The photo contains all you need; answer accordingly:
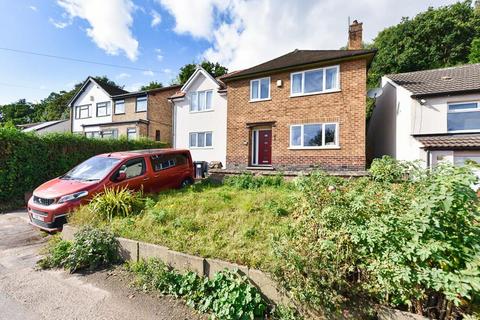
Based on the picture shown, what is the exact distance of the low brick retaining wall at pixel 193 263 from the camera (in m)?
3.10

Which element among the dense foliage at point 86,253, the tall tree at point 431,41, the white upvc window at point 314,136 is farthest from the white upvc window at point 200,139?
the tall tree at point 431,41

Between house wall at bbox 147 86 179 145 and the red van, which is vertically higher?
house wall at bbox 147 86 179 145

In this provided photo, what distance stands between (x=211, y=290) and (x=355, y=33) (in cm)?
1645

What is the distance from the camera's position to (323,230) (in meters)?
3.07

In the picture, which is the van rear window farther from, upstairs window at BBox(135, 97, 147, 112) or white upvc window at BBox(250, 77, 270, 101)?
upstairs window at BBox(135, 97, 147, 112)

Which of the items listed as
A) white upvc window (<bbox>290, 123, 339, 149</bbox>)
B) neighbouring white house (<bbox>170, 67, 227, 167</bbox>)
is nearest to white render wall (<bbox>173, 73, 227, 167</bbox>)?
neighbouring white house (<bbox>170, 67, 227, 167</bbox>)

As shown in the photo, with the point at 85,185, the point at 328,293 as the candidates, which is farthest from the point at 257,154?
the point at 328,293

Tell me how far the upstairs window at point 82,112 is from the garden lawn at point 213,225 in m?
26.5

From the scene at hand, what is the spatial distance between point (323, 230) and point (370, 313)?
946 millimetres

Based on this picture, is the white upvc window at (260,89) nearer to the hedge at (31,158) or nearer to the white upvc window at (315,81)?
the white upvc window at (315,81)

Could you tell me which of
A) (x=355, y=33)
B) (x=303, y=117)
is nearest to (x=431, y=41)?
(x=355, y=33)

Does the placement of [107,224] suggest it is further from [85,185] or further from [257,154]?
[257,154]

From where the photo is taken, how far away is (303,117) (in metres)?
12.4

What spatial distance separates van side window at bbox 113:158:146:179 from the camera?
7.40 meters
